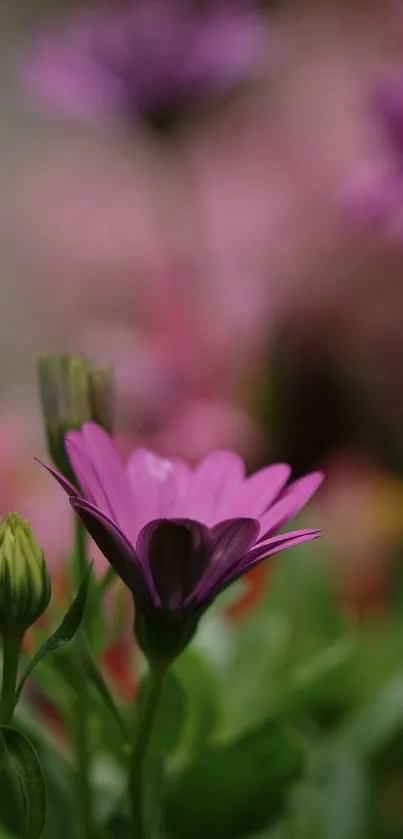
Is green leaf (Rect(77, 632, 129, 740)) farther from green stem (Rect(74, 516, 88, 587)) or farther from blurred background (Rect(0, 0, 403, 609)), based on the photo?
blurred background (Rect(0, 0, 403, 609))

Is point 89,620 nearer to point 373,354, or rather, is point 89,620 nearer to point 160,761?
point 160,761

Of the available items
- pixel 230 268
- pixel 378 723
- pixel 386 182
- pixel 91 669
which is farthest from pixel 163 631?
pixel 230 268

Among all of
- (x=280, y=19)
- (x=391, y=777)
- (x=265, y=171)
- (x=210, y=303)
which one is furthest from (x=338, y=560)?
(x=280, y=19)

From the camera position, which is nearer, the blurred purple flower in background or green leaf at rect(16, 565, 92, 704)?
green leaf at rect(16, 565, 92, 704)

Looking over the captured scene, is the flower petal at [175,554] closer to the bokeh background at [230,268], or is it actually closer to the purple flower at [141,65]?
the bokeh background at [230,268]

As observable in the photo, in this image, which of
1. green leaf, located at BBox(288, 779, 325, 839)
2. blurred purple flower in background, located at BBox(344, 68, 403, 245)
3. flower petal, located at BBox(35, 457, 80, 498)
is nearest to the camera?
flower petal, located at BBox(35, 457, 80, 498)

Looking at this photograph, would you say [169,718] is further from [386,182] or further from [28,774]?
[386,182]

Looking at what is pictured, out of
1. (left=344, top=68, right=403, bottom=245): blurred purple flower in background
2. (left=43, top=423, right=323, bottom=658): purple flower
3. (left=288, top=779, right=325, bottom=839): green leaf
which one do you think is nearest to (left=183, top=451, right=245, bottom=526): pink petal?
(left=43, top=423, right=323, bottom=658): purple flower
